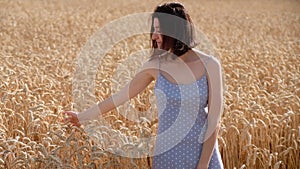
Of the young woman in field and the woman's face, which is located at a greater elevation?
the woman's face

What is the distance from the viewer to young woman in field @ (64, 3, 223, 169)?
2957 mm

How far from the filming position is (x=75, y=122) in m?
3.51

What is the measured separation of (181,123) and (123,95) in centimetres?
45

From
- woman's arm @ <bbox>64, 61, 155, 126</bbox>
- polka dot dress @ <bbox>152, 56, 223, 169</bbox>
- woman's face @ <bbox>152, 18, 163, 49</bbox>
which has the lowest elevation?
polka dot dress @ <bbox>152, 56, 223, 169</bbox>

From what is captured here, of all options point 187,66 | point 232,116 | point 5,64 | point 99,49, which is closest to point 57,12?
point 99,49

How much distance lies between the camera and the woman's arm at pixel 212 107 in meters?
2.97

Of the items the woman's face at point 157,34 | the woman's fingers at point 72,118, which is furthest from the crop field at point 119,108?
the woman's face at point 157,34

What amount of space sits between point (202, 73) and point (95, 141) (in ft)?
3.71

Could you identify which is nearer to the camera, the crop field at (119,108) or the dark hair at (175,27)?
the dark hair at (175,27)

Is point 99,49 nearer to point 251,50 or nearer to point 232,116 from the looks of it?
point 251,50

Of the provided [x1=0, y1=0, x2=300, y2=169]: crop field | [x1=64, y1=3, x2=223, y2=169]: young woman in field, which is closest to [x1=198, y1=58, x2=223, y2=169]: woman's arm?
[x1=64, y1=3, x2=223, y2=169]: young woman in field

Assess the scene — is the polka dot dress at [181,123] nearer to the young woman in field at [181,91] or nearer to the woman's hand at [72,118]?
the young woman in field at [181,91]

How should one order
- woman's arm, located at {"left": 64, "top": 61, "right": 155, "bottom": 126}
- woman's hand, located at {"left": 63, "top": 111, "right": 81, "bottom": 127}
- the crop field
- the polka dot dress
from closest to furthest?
1. the polka dot dress
2. woman's arm, located at {"left": 64, "top": 61, "right": 155, "bottom": 126}
3. woman's hand, located at {"left": 63, "top": 111, "right": 81, "bottom": 127}
4. the crop field

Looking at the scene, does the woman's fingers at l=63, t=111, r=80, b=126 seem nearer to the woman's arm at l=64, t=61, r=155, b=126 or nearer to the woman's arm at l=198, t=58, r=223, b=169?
the woman's arm at l=64, t=61, r=155, b=126
